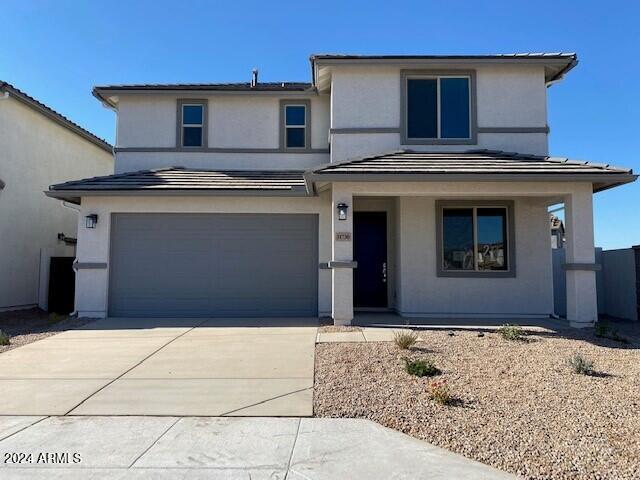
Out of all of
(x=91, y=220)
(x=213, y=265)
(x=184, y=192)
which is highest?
(x=184, y=192)

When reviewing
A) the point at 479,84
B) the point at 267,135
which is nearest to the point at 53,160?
the point at 267,135

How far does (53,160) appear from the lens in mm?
15797

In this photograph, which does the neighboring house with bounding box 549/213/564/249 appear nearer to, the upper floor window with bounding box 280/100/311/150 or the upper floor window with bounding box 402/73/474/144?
A: the upper floor window with bounding box 402/73/474/144

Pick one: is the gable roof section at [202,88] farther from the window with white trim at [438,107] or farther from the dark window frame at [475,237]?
the dark window frame at [475,237]

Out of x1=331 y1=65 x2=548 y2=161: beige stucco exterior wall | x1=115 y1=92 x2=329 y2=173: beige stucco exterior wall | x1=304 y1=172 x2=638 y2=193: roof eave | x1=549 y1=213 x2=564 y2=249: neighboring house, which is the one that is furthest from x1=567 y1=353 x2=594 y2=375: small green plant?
x1=549 y1=213 x2=564 y2=249: neighboring house

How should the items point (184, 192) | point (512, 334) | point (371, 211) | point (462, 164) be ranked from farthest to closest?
point (371, 211), point (184, 192), point (462, 164), point (512, 334)

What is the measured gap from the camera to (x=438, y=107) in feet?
39.5

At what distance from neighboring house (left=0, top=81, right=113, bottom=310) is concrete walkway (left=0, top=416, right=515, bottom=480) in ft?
34.0

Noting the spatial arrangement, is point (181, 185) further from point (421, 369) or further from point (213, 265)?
point (421, 369)

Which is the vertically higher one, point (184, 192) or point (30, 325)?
point (184, 192)

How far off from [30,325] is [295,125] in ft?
27.4

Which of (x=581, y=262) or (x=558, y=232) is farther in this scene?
(x=558, y=232)

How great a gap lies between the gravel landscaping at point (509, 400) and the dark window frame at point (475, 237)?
10.2 feet

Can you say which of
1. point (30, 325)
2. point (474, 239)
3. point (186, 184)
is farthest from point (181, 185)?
point (474, 239)
